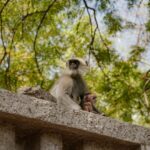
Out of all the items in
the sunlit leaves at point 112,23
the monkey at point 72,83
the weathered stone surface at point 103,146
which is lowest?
the weathered stone surface at point 103,146

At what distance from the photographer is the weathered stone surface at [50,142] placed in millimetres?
2842

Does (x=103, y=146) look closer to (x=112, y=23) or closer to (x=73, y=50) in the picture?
(x=112, y=23)

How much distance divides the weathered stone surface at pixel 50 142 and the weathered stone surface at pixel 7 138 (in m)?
0.18

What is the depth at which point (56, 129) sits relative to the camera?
2898 millimetres

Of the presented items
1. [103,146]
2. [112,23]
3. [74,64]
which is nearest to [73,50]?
[112,23]

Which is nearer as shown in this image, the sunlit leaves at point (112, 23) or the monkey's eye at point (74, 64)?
the monkey's eye at point (74, 64)

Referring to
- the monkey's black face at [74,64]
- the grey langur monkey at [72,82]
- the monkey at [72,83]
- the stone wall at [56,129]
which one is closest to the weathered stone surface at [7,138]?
the stone wall at [56,129]

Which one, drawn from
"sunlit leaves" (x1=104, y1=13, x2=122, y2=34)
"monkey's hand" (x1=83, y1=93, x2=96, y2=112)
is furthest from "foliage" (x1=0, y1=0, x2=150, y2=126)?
"monkey's hand" (x1=83, y1=93, x2=96, y2=112)

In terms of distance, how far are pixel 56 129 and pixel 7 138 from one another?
0.31 meters

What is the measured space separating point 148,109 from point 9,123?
10.2 meters

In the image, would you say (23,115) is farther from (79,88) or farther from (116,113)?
(116,113)

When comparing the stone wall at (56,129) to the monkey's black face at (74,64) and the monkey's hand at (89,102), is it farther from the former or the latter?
the monkey's black face at (74,64)

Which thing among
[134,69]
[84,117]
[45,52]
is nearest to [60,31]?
[45,52]

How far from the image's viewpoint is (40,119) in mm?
2803
